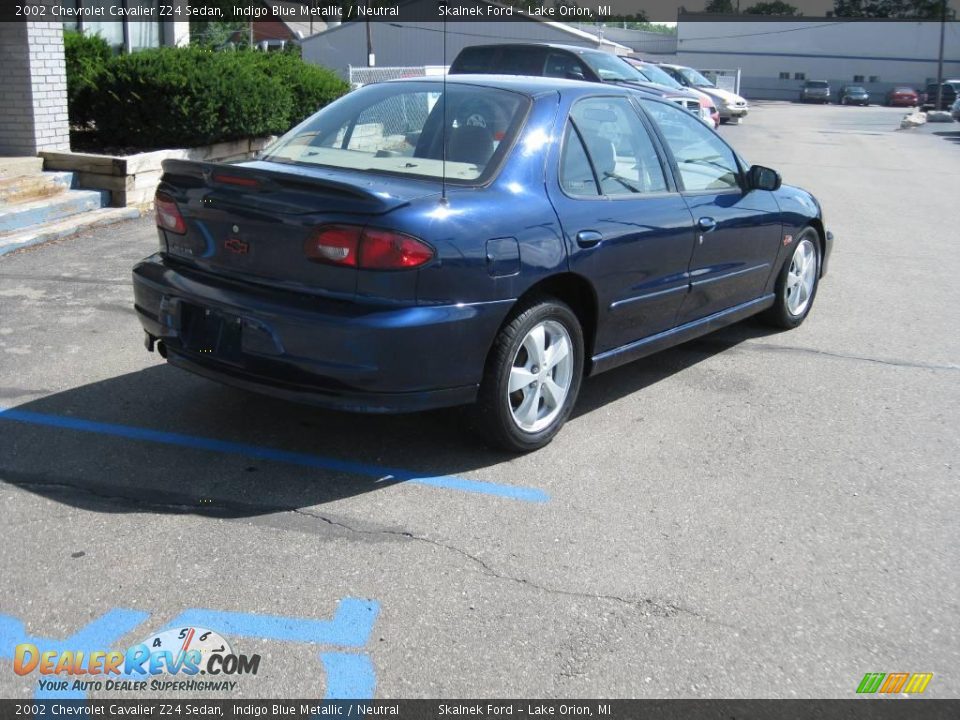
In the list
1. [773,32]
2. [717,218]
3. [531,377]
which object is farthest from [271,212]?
[773,32]

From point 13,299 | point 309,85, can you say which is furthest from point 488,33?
point 13,299

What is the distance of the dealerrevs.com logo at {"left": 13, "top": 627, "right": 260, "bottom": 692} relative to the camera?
295 centimetres

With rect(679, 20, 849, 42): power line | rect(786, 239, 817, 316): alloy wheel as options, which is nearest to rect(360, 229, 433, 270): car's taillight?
rect(786, 239, 817, 316): alloy wheel

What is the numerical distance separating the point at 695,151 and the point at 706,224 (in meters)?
0.53

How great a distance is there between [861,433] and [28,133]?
27.8 ft

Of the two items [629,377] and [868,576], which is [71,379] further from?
[868,576]

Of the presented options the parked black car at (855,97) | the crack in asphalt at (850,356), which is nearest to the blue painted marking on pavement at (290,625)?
the crack in asphalt at (850,356)

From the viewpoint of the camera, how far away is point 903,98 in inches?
2484

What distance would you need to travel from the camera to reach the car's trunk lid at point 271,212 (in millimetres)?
4055

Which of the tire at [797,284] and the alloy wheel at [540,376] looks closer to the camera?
the alloy wheel at [540,376]

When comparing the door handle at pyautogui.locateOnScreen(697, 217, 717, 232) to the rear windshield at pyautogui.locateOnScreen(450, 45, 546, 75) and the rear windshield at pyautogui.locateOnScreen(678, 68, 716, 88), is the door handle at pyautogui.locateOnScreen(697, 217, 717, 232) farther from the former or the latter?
the rear windshield at pyautogui.locateOnScreen(678, 68, 716, 88)

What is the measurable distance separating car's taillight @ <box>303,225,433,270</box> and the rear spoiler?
0.10m

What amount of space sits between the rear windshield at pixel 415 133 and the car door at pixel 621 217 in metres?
0.31

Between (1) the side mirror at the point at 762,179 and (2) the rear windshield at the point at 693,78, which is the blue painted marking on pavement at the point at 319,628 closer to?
(1) the side mirror at the point at 762,179
